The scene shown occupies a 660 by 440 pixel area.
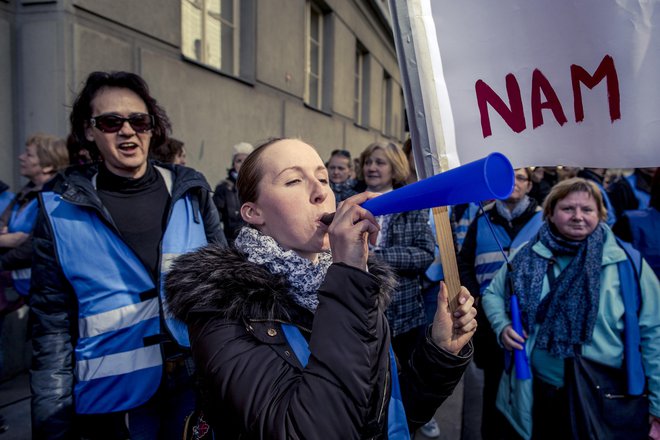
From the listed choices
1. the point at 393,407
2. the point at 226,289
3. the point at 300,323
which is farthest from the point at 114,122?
the point at 393,407

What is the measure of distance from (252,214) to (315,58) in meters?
9.97

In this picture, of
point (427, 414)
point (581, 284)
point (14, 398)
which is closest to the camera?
point (427, 414)

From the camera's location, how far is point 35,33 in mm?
3938

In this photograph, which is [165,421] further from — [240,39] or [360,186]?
[240,39]

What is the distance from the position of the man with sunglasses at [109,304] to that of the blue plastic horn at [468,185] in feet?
4.15

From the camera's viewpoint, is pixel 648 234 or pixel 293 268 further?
pixel 648 234

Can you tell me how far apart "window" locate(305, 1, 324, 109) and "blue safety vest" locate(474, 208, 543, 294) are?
771 cm

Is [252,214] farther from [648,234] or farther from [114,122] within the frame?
[648,234]

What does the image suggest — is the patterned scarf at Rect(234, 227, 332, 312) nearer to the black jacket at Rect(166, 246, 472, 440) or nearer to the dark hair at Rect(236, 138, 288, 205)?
the black jacket at Rect(166, 246, 472, 440)

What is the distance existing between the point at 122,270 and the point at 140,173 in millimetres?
425

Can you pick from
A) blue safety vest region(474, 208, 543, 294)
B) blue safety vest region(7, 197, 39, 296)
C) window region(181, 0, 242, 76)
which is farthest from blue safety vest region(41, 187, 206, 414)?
window region(181, 0, 242, 76)

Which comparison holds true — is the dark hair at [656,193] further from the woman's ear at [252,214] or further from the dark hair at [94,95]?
the dark hair at [94,95]

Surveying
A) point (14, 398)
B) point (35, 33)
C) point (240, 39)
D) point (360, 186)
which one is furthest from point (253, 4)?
point (14, 398)

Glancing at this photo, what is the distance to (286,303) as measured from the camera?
119cm
